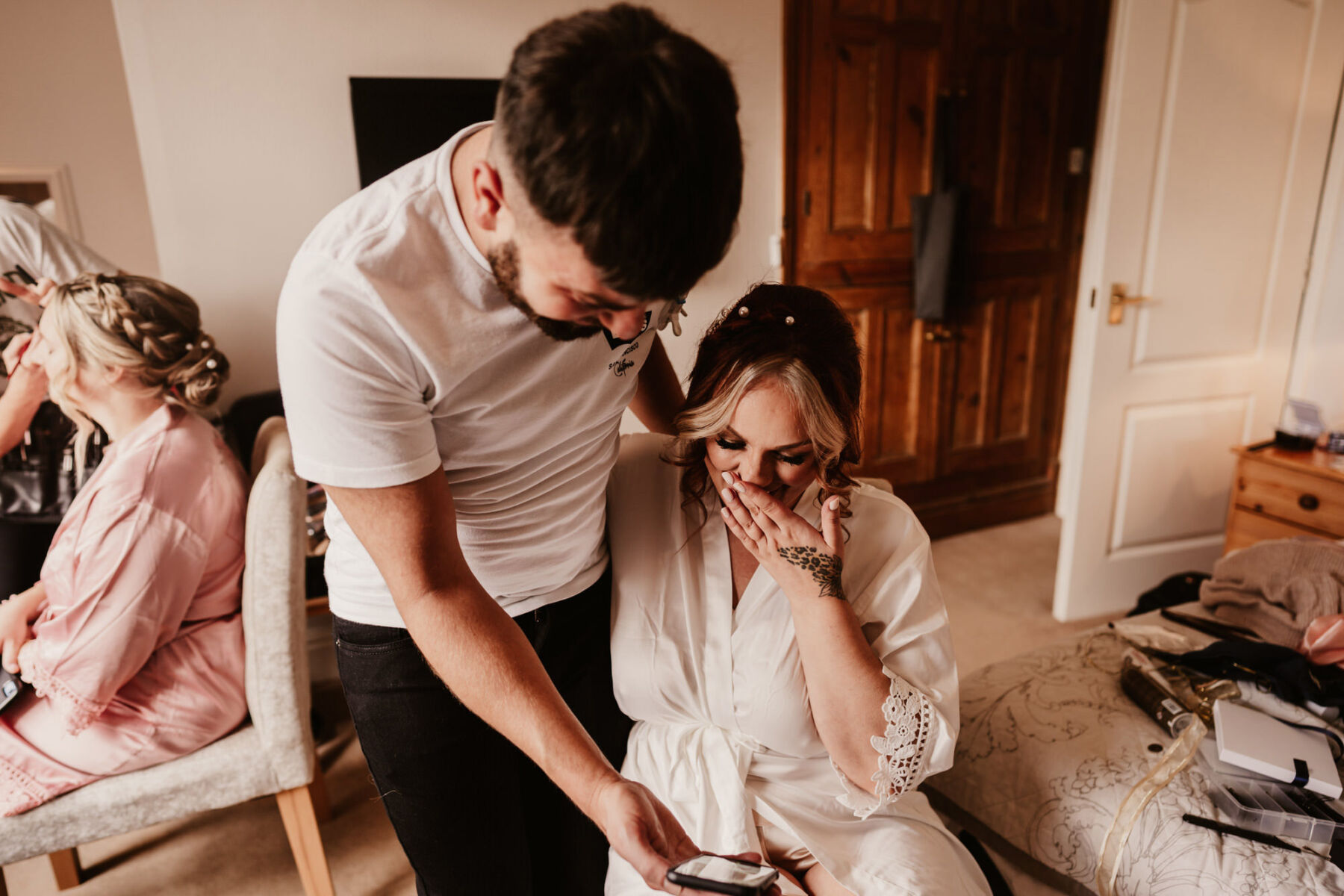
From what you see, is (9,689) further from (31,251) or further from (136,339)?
(31,251)

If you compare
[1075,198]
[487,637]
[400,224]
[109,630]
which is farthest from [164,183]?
[1075,198]

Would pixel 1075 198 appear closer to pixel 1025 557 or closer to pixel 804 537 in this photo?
pixel 1025 557

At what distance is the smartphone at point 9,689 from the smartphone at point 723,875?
1337 millimetres

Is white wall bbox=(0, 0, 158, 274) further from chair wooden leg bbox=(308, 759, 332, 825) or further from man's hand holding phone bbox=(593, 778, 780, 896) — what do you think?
man's hand holding phone bbox=(593, 778, 780, 896)

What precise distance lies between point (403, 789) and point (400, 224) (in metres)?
0.74

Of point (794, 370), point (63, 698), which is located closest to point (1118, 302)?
point (794, 370)

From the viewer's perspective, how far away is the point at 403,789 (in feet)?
3.43

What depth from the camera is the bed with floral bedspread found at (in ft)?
3.63

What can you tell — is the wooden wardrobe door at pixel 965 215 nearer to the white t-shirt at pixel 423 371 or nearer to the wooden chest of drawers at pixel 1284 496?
the wooden chest of drawers at pixel 1284 496

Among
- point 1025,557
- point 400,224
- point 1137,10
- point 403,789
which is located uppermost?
point 1137,10

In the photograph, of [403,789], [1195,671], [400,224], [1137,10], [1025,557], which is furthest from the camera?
[1025,557]

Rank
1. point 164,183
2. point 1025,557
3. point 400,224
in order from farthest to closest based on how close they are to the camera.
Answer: point 1025,557
point 164,183
point 400,224

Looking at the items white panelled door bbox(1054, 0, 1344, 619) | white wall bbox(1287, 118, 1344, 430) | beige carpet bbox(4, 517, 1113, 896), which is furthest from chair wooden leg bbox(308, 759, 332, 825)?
white wall bbox(1287, 118, 1344, 430)

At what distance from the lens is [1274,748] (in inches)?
48.4
